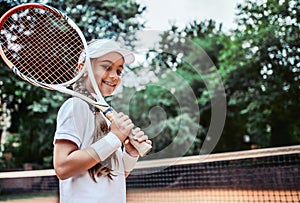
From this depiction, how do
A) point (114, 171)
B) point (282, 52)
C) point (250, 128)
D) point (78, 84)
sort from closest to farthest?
point (114, 171)
point (78, 84)
point (282, 52)
point (250, 128)

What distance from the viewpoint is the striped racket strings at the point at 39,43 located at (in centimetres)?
128

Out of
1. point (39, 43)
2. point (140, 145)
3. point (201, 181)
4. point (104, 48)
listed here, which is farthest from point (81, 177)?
point (201, 181)

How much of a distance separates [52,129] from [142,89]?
84.4 inches

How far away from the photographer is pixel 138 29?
21.3 feet

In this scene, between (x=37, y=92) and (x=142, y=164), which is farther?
(x=37, y=92)

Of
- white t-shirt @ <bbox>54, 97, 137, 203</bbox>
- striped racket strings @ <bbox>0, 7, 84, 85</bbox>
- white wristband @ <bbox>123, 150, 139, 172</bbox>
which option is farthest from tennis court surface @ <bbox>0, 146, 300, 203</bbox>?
white t-shirt @ <bbox>54, 97, 137, 203</bbox>

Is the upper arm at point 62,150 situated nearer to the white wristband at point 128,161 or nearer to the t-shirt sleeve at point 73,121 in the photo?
the t-shirt sleeve at point 73,121

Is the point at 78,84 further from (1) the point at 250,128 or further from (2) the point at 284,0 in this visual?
(1) the point at 250,128

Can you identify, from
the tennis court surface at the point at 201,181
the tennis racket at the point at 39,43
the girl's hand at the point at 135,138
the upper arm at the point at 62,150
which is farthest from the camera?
the tennis court surface at the point at 201,181

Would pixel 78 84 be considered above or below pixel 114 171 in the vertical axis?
above

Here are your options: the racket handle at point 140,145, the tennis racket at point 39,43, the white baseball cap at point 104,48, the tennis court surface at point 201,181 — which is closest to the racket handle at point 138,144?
the racket handle at point 140,145

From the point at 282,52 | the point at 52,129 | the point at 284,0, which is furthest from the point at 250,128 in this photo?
the point at 52,129

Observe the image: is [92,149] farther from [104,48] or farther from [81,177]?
[104,48]

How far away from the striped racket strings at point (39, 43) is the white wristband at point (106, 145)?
0.40m
